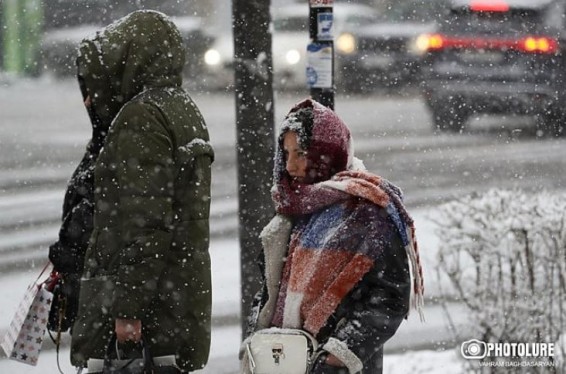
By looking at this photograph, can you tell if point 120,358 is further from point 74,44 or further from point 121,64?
point 74,44

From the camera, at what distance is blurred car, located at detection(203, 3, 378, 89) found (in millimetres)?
22094

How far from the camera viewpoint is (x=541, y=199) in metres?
6.30

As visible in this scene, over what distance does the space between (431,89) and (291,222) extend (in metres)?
13.7

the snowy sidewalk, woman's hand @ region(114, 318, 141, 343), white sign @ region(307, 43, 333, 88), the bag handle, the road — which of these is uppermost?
white sign @ region(307, 43, 333, 88)

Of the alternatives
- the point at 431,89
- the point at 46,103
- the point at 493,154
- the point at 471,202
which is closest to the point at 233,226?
the point at 471,202

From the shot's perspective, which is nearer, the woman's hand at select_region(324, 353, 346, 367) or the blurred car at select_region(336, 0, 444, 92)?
the woman's hand at select_region(324, 353, 346, 367)

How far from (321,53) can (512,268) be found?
1.54 metres

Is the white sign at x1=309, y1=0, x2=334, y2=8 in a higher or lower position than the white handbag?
higher

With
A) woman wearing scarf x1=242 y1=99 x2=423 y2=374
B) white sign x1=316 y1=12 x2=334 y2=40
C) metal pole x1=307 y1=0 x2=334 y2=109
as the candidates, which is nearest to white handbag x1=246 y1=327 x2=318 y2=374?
woman wearing scarf x1=242 y1=99 x2=423 y2=374

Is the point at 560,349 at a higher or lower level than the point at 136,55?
lower

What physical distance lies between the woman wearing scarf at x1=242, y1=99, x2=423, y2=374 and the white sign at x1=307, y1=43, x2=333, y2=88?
2.48 meters

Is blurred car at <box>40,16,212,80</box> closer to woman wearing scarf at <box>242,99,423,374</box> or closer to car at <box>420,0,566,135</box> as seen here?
car at <box>420,0,566,135</box>

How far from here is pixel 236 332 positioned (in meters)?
7.53

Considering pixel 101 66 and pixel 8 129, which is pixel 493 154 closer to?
pixel 8 129
